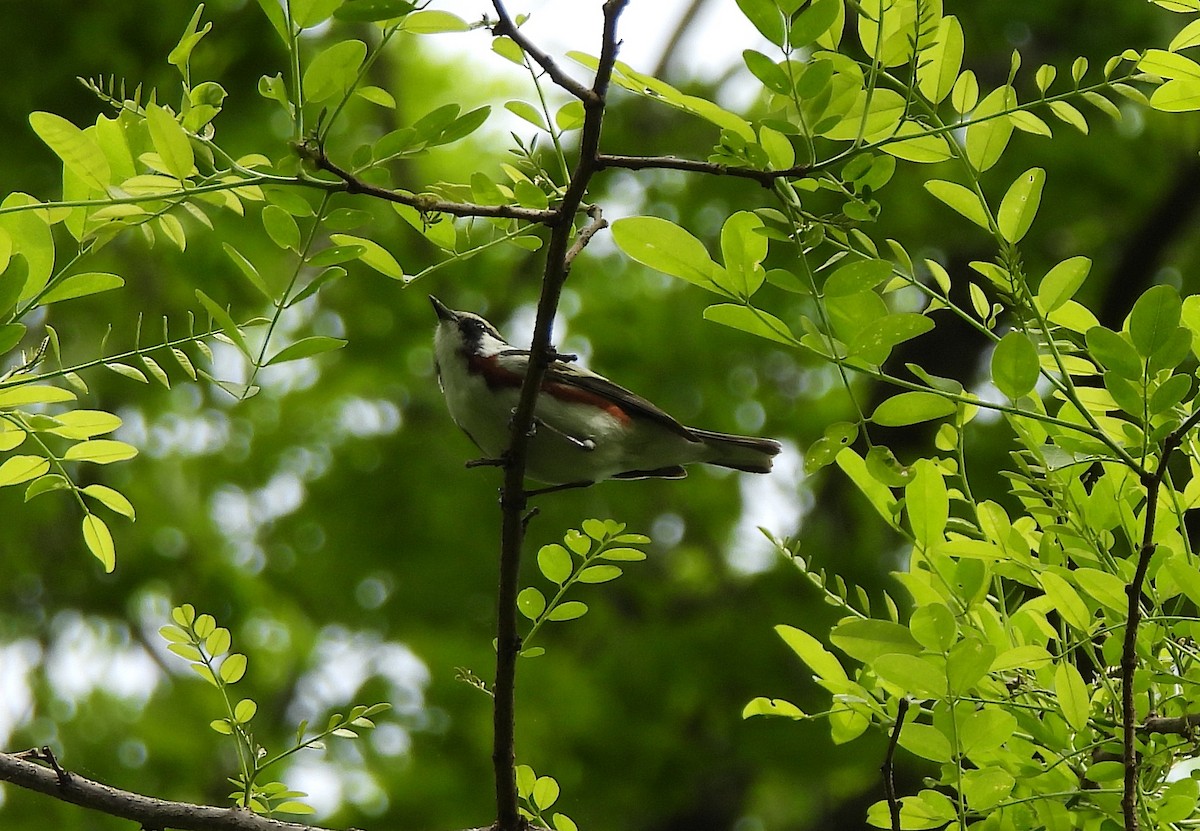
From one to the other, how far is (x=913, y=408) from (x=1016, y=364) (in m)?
0.21

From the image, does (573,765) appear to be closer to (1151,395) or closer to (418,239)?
(418,239)

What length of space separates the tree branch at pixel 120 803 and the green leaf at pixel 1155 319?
82.7 inches

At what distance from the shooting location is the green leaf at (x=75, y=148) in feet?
6.93

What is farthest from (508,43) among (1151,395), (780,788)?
(780,788)

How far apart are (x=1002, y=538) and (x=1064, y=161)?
6.45 meters

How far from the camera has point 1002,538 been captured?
8.68 ft

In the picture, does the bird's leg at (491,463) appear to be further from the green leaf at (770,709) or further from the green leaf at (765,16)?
the green leaf at (765,16)

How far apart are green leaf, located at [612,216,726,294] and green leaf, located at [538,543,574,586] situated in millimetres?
905

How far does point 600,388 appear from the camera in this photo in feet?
16.2

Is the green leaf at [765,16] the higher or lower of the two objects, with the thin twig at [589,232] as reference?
higher

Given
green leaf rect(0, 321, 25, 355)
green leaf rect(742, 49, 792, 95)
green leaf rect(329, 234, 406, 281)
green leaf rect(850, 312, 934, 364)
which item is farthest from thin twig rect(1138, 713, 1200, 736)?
green leaf rect(0, 321, 25, 355)

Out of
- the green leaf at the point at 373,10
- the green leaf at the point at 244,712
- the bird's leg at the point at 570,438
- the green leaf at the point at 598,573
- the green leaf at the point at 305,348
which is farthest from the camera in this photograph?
the bird's leg at the point at 570,438

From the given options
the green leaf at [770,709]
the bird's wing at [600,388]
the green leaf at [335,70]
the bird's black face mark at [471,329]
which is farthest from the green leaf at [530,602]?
the bird's black face mark at [471,329]

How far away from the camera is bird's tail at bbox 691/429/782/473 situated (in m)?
5.16
